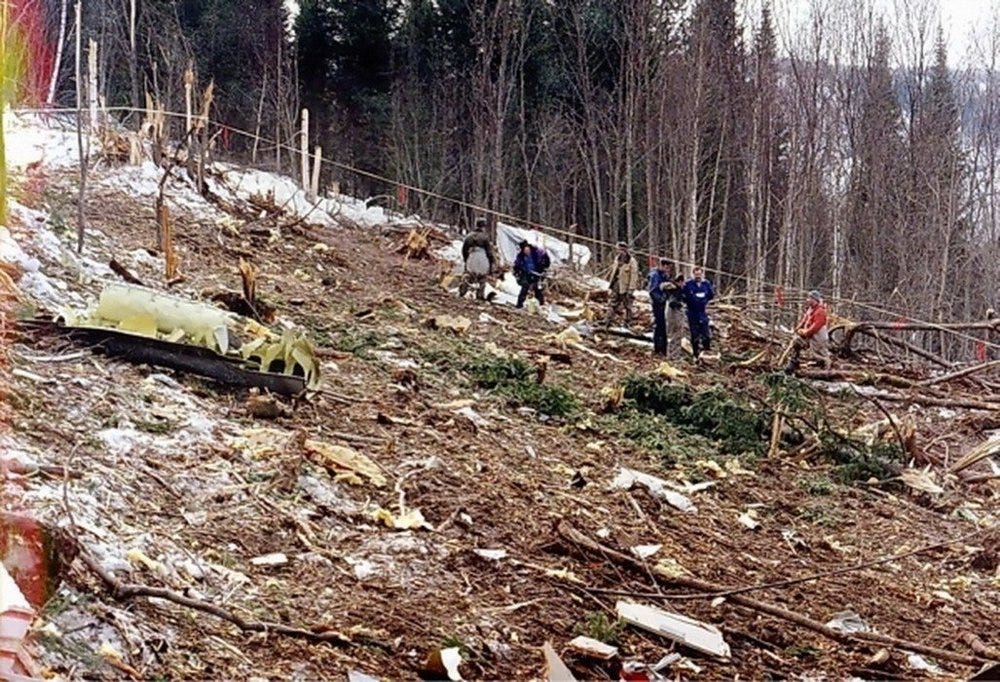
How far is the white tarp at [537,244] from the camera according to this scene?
2062 cm

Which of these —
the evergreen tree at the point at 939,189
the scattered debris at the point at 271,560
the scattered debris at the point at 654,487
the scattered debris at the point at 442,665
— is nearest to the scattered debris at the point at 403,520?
the scattered debris at the point at 271,560

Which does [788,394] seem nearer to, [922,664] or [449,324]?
[449,324]

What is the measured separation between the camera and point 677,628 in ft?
15.5

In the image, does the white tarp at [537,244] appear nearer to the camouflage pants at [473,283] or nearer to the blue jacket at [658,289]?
the camouflage pants at [473,283]

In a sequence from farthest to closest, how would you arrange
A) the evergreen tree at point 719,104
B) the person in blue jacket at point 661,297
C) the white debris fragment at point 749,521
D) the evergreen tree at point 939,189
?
the evergreen tree at point 939,189
the evergreen tree at point 719,104
the person in blue jacket at point 661,297
the white debris fragment at point 749,521

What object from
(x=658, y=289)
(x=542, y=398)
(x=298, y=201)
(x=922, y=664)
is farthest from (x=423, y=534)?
(x=298, y=201)

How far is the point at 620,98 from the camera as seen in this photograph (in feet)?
80.6

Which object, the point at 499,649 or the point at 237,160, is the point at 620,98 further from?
the point at 499,649

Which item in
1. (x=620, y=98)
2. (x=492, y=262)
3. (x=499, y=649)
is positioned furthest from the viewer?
(x=620, y=98)

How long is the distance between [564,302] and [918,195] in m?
15.5

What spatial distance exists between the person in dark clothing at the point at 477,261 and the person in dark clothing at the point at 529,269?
0.54 m

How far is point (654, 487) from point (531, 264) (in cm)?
854

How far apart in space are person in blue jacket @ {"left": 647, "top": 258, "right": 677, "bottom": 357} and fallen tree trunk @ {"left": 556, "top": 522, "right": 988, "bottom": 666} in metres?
7.81

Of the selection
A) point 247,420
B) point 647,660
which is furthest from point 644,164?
point 647,660
